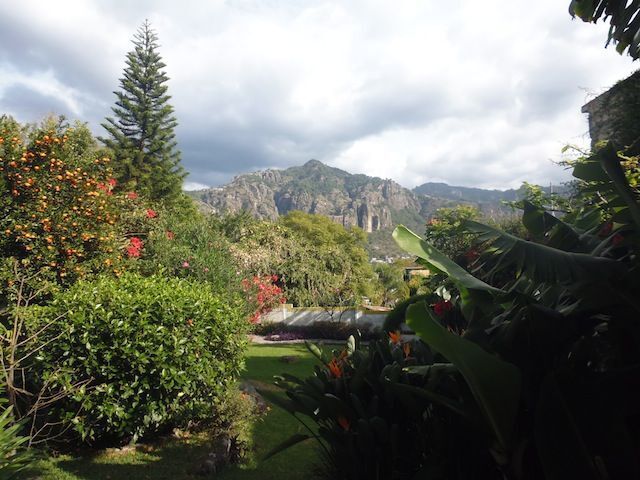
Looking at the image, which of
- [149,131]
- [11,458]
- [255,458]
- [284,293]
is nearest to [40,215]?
[11,458]

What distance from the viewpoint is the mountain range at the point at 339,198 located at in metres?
124

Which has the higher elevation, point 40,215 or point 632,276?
point 40,215

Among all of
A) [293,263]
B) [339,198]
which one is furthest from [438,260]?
[339,198]

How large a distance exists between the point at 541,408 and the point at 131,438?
4306mm

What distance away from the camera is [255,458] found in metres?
4.57

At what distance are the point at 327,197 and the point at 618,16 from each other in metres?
144

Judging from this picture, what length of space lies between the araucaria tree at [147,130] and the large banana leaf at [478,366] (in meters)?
23.6

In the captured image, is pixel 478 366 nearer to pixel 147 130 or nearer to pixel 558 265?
pixel 558 265

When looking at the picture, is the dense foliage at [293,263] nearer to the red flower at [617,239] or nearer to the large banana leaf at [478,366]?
the red flower at [617,239]

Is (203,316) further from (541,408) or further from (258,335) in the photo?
(258,335)

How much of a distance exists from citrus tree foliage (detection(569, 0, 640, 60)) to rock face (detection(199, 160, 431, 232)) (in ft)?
361

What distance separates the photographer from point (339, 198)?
145 m

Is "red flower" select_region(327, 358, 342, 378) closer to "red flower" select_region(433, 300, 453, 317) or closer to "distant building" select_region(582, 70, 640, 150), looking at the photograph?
"red flower" select_region(433, 300, 453, 317)

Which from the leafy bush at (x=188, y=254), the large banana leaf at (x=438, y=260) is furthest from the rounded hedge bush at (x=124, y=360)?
the leafy bush at (x=188, y=254)
